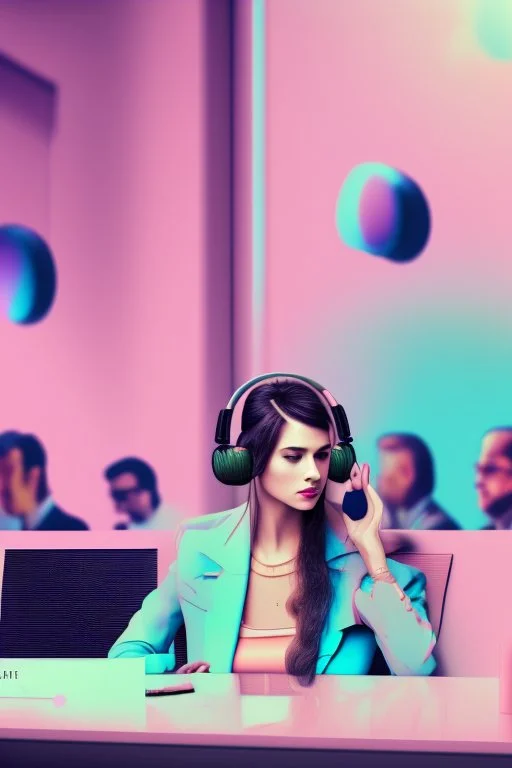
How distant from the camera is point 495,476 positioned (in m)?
2.74

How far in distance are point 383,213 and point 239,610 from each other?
1.37 m

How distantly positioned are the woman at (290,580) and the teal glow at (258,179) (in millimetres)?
786

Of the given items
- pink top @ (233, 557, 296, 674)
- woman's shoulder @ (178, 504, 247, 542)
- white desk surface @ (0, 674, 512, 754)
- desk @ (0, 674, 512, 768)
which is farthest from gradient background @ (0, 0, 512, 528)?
desk @ (0, 674, 512, 768)

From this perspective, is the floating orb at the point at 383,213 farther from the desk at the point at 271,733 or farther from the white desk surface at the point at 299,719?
the desk at the point at 271,733

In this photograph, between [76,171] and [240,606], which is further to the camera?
[76,171]

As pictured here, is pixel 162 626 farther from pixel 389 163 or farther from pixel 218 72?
pixel 218 72

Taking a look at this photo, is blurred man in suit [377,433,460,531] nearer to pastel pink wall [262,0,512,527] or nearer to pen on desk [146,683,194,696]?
pastel pink wall [262,0,512,527]

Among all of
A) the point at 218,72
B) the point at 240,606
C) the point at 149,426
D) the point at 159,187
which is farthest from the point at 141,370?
the point at 240,606

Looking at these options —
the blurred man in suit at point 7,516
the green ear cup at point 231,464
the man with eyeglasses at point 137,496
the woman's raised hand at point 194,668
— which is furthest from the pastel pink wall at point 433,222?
the woman's raised hand at point 194,668

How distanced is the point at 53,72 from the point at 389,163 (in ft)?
3.74

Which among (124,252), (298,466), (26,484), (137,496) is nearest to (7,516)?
(26,484)

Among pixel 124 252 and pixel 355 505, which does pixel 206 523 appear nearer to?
pixel 355 505

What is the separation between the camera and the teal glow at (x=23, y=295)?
3166 millimetres

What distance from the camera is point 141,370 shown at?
3033 mm
